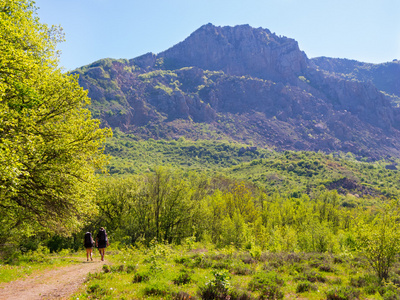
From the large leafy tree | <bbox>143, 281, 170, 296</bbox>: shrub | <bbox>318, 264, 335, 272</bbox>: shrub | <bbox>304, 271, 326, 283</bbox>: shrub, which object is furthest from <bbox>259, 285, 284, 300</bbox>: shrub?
the large leafy tree

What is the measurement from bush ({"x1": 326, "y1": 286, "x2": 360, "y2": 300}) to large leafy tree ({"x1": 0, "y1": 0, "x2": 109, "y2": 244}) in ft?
50.3

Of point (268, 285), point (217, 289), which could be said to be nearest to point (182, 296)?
point (217, 289)

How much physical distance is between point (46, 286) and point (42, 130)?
8633mm

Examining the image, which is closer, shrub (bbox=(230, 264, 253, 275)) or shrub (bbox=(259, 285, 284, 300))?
shrub (bbox=(259, 285, 284, 300))

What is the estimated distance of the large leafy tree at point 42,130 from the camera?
11.4 meters

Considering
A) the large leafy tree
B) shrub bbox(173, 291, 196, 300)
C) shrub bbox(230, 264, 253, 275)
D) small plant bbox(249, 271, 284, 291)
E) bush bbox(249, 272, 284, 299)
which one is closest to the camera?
shrub bbox(173, 291, 196, 300)

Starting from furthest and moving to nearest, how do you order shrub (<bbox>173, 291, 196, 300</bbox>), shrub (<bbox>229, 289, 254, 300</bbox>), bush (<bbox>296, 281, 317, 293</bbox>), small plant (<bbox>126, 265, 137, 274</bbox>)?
small plant (<bbox>126, 265, 137, 274</bbox>) < bush (<bbox>296, 281, 317, 293</bbox>) < shrub (<bbox>229, 289, 254, 300</bbox>) < shrub (<bbox>173, 291, 196, 300</bbox>)

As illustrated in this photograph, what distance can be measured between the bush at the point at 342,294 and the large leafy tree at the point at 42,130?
604 inches

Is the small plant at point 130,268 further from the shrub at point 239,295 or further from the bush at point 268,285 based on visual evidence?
the bush at point 268,285

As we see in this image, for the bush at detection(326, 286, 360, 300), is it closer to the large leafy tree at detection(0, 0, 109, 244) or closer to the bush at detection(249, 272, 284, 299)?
the bush at detection(249, 272, 284, 299)

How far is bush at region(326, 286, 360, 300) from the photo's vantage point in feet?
39.6

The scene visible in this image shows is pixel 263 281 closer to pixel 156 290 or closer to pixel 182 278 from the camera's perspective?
pixel 182 278

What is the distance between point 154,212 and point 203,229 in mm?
9320

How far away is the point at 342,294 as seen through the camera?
12.2m
